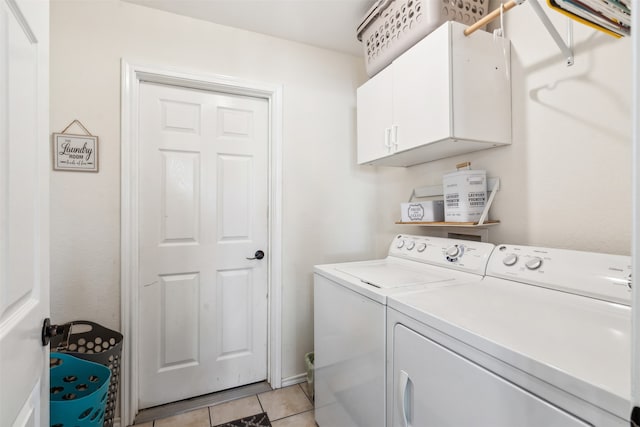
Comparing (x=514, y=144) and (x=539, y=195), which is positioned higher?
(x=514, y=144)

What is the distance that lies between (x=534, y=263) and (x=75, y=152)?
2.29 metres

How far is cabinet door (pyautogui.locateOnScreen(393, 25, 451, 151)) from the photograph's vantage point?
125cm

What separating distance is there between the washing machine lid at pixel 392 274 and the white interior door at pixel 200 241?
859 millimetres

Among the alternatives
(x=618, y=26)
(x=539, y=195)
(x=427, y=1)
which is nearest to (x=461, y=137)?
(x=539, y=195)

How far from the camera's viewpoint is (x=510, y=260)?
117cm

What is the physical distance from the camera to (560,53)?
1.18m

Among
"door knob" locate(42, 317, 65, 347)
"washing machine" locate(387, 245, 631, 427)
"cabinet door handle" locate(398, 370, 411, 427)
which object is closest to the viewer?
"washing machine" locate(387, 245, 631, 427)

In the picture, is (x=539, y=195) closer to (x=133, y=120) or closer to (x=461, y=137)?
(x=461, y=137)

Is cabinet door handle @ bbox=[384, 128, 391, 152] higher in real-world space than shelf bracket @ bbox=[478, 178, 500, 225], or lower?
higher

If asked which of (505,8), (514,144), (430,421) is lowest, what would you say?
(430,421)

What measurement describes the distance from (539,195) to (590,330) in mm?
702

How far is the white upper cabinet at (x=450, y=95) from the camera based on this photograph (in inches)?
48.8

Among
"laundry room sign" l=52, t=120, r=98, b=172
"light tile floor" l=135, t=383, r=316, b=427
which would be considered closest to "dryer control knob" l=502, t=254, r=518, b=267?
"light tile floor" l=135, t=383, r=316, b=427

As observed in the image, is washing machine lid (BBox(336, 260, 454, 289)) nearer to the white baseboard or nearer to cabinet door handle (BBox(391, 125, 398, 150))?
cabinet door handle (BBox(391, 125, 398, 150))
